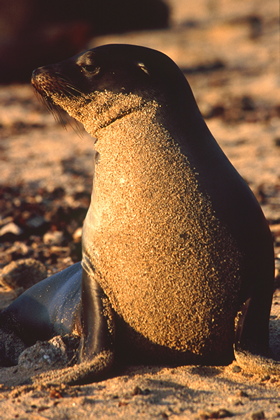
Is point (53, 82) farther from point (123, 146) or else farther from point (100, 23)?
point (100, 23)

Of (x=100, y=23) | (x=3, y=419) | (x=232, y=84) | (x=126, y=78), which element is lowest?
(x=3, y=419)

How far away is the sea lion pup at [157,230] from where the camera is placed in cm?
302

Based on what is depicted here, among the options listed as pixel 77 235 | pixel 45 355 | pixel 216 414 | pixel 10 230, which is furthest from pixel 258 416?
pixel 10 230

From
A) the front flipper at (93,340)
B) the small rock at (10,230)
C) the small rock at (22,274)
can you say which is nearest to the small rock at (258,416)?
the front flipper at (93,340)

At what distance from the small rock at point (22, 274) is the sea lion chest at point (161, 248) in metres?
1.73

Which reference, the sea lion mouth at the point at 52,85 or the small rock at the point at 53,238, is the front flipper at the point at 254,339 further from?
the small rock at the point at 53,238

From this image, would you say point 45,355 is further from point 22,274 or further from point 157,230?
point 22,274

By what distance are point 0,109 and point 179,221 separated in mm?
9438

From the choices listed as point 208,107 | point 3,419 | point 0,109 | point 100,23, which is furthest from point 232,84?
point 3,419

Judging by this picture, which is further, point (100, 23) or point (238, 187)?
point (100, 23)

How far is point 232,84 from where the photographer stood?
13070mm

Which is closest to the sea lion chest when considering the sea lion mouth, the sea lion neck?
the sea lion neck

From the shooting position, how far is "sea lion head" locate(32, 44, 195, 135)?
125 inches

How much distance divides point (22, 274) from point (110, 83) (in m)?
2.01
